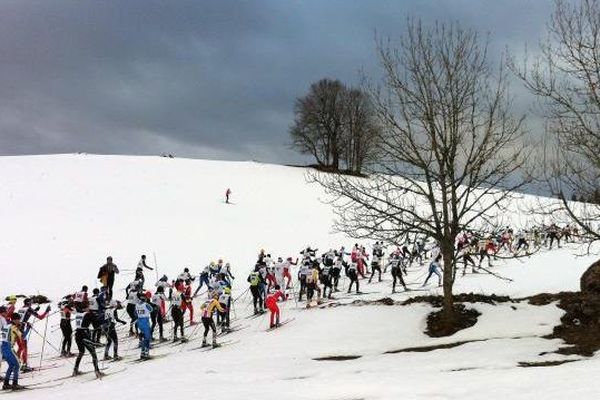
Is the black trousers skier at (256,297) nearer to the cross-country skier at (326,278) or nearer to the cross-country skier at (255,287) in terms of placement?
the cross-country skier at (255,287)

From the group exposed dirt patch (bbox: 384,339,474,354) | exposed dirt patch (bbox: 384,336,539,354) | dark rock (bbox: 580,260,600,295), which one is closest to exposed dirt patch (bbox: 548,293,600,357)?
dark rock (bbox: 580,260,600,295)

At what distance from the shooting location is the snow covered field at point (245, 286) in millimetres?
10508

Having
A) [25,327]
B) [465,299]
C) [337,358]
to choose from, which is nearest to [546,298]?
[465,299]

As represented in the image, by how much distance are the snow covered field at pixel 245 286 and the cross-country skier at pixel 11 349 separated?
105cm

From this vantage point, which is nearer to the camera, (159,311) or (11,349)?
(11,349)

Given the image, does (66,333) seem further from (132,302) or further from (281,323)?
(281,323)

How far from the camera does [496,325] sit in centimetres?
1468

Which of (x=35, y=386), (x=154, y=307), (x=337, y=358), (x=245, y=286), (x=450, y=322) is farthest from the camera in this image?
(x=245, y=286)

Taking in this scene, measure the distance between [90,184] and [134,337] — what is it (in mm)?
31136

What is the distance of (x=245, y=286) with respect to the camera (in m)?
27.5

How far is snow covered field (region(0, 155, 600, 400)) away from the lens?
10.5 metres

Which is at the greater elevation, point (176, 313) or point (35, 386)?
point (176, 313)

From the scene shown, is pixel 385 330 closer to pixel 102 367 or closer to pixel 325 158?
pixel 102 367

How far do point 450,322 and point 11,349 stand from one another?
455 inches
